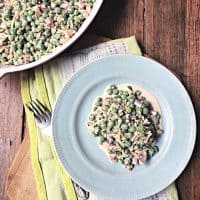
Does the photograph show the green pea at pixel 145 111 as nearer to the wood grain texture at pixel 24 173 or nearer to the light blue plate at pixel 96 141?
the light blue plate at pixel 96 141

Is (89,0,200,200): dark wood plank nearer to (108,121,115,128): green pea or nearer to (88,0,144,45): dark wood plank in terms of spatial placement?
(88,0,144,45): dark wood plank

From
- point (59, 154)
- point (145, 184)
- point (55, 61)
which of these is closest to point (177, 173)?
point (145, 184)

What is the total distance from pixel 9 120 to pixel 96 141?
199 mm

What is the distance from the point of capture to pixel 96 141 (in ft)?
3.93

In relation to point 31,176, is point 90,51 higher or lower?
higher

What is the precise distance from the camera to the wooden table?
122 cm

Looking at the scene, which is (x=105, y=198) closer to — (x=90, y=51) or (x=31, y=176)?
(x=31, y=176)

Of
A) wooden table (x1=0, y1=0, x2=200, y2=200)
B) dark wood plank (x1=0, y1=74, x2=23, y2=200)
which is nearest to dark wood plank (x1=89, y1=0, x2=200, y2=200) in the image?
wooden table (x1=0, y1=0, x2=200, y2=200)

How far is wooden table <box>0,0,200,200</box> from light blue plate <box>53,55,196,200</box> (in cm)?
5

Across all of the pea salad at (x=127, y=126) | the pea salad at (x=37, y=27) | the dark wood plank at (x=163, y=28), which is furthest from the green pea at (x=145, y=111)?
the pea salad at (x=37, y=27)

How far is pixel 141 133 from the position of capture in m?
1.16

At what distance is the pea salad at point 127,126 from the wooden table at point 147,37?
0.34 ft

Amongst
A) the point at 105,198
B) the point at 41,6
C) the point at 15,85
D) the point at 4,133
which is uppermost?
the point at 41,6

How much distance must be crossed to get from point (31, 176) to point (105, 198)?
0.16 metres
